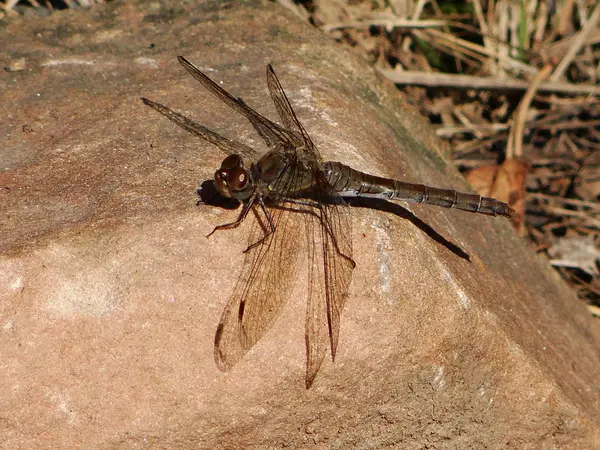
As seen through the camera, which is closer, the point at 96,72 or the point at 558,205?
the point at 96,72

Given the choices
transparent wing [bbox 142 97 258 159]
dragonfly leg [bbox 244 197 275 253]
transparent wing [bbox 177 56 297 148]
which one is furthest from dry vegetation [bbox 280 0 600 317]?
dragonfly leg [bbox 244 197 275 253]

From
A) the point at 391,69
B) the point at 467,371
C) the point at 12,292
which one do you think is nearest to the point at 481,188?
the point at 391,69

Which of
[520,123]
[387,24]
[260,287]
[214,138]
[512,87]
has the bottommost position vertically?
[520,123]

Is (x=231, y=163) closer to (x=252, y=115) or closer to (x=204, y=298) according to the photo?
(x=252, y=115)

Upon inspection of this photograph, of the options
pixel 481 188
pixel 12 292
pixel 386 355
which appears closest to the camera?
pixel 12 292

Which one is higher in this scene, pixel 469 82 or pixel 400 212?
pixel 400 212

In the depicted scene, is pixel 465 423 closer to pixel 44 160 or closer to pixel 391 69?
pixel 44 160

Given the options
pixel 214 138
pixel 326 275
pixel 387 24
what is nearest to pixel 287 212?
pixel 326 275
